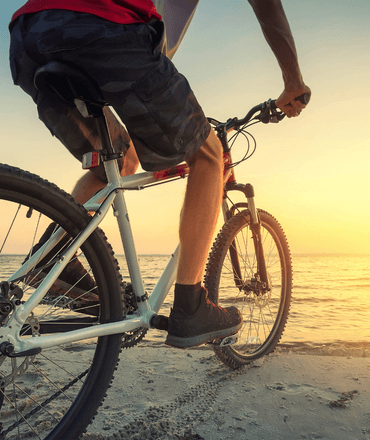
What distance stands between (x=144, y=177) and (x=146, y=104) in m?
0.50

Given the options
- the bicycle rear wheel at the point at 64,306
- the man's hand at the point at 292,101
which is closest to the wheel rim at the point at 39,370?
the bicycle rear wheel at the point at 64,306

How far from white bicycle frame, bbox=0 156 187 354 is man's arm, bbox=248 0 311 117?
84 centimetres

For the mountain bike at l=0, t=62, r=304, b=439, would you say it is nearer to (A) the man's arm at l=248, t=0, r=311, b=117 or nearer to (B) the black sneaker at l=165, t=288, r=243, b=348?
(B) the black sneaker at l=165, t=288, r=243, b=348

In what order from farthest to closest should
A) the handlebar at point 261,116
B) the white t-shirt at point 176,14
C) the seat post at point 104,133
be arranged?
the handlebar at point 261,116, the white t-shirt at point 176,14, the seat post at point 104,133

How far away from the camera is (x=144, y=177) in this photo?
176cm

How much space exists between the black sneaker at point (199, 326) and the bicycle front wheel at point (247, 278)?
368 mm

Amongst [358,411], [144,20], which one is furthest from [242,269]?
[144,20]

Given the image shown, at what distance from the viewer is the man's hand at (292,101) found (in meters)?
1.89

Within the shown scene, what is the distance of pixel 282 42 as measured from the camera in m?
1.66

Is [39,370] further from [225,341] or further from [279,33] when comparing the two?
[279,33]

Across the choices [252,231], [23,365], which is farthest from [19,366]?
[252,231]

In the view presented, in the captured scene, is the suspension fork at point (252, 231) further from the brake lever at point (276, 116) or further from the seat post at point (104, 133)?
the seat post at point (104, 133)

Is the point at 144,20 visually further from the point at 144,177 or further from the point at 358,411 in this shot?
the point at 358,411

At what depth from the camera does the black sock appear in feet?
5.24
